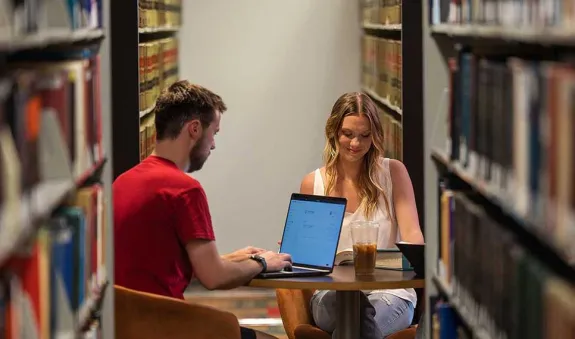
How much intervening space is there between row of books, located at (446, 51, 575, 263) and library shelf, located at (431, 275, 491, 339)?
0.39 m

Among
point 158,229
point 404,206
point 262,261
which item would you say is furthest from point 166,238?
point 404,206

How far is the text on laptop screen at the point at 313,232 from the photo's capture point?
4141 millimetres

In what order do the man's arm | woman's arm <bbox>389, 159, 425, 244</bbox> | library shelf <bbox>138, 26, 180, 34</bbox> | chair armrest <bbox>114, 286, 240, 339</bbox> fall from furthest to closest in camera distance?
library shelf <bbox>138, 26, 180, 34</bbox> < woman's arm <bbox>389, 159, 425, 244</bbox> < the man's arm < chair armrest <bbox>114, 286, 240, 339</bbox>

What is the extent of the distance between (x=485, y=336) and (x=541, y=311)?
561mm

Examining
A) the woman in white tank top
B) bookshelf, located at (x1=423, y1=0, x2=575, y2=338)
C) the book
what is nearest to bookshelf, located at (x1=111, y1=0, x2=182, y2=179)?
the woman in white tank top

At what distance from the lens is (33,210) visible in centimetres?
232

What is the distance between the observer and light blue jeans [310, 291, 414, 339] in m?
4.38

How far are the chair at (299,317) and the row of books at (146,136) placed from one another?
4.45ft

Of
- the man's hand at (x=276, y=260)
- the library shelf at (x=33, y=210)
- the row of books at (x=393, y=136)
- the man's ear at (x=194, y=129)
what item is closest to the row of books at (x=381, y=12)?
the row of books at (x=393, y=136)

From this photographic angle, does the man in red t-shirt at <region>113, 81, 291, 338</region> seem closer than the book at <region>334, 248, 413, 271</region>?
Yes

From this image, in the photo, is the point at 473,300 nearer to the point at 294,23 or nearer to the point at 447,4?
the point at 447,4

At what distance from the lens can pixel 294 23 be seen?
764 centimetres

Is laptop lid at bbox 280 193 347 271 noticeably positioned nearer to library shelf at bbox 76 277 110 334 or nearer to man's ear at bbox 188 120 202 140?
man's ear at bbox 188 120 202 140

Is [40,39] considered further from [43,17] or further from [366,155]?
[366,155]
